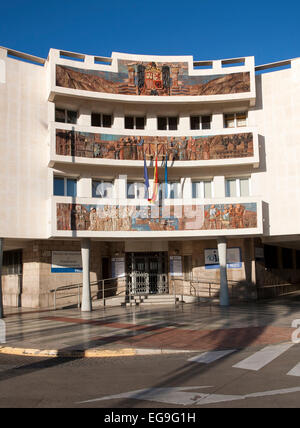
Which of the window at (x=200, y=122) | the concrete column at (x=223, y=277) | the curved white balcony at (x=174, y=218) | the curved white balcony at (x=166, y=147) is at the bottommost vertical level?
the concrete column at (x=223, y=277)

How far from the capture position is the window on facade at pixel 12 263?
2752 cm

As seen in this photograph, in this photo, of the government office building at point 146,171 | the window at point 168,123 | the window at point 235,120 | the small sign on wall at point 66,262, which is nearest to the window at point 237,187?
the government office building at point 146,171

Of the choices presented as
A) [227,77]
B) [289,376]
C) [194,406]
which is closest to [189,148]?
[227,77]

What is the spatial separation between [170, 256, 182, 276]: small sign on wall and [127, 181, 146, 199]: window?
4381mm

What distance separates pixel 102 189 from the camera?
25703mm

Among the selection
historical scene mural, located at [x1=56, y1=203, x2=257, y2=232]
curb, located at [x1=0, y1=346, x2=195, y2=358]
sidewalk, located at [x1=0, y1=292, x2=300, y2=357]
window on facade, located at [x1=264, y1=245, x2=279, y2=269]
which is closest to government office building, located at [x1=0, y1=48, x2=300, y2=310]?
historical scene mural, located at [x1=56, y1=203, x2=257, y2=232]

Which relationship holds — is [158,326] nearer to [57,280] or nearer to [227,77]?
[57,280]

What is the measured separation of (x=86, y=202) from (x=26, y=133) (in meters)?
4.51

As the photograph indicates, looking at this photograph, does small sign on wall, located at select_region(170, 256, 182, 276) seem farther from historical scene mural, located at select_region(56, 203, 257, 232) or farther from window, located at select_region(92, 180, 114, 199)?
window, located at select_region(92, 180, 114, 199)

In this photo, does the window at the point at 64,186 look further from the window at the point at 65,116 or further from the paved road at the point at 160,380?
the paved road at the point at 160,380

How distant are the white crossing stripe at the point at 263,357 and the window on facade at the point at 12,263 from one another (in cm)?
1886

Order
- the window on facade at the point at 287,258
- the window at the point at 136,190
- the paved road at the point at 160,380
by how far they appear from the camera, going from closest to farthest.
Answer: the paved road at the point at 160,380 → the window at the point at 136,190 → the window on facade at the point at 287,258

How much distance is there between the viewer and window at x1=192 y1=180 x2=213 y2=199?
26.4 metres

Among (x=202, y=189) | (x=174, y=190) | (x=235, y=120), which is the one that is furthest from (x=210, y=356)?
(x=235, y=120)
